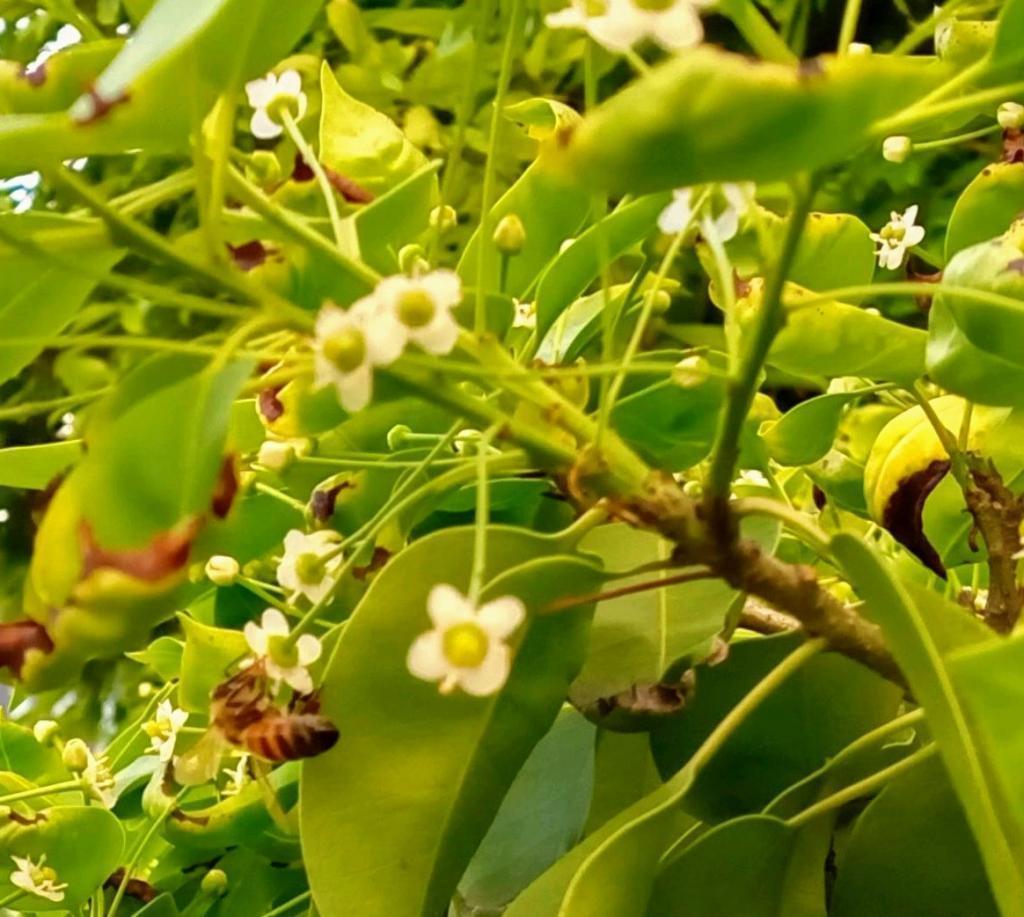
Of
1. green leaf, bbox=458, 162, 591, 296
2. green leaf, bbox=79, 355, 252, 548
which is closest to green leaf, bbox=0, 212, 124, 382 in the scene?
green leaf, bbox=79, 355, 252, 548

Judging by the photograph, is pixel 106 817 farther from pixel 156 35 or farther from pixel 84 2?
pixel 84 2

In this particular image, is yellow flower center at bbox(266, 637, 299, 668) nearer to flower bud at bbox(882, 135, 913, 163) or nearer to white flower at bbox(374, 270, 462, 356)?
white flower at bbox(374, 270, 462, 356)

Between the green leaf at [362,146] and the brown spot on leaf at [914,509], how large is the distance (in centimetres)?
20

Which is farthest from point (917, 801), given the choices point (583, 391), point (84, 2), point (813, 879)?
point (84, 2)

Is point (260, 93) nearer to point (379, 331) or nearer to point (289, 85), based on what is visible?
point (289, 85)

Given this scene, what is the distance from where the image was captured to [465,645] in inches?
10.5

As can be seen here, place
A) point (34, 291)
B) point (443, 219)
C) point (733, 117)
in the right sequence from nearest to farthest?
point (733, 117)
point (34, 291)
point (443, 219)

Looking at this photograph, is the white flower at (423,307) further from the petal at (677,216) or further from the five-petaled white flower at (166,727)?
the five-petaled white flower at (166,727)

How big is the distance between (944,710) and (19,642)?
0.19 m

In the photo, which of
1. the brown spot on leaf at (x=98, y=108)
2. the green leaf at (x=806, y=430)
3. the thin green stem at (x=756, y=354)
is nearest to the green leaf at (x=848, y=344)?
the green leaf at (x=806, y=430)

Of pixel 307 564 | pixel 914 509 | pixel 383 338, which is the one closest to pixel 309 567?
pixel 307 564

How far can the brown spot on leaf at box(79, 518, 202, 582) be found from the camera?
0.81ft

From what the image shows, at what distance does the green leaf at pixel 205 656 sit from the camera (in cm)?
45

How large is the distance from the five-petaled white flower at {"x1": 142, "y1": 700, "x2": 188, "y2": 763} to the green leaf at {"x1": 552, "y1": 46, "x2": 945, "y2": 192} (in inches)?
12.5
